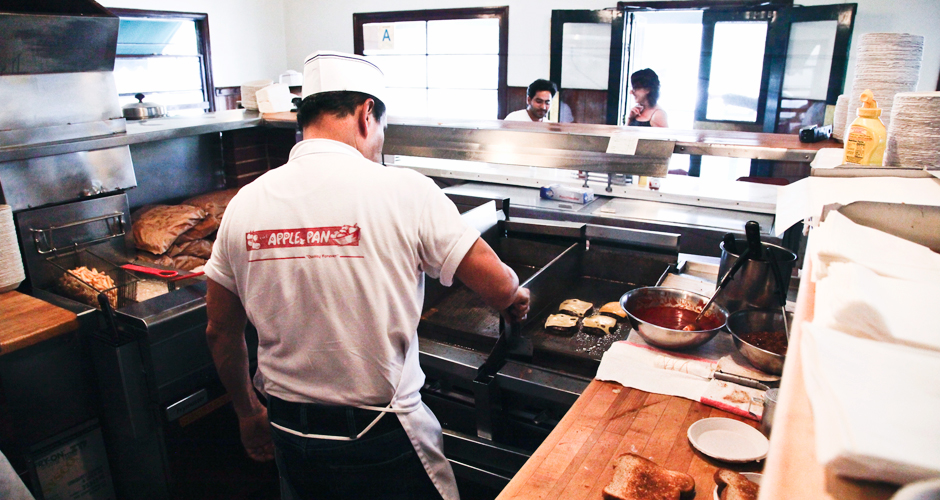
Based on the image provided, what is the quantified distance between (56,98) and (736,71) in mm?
5655

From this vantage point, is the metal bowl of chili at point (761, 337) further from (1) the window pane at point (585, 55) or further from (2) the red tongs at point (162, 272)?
(1) the window pane at point (585, 55)

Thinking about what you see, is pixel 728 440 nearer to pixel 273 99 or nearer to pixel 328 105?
pixel 328 105

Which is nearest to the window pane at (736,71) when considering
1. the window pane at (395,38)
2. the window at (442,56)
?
the window at (442,56)

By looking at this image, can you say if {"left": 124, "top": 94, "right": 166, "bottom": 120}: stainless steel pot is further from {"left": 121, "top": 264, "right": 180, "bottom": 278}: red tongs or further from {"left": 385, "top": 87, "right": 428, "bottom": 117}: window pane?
{"left": 385, "top": 87, "right": 428, "bottom": 117}: window pane

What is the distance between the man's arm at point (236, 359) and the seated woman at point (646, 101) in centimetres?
410

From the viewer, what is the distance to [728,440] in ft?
4.42

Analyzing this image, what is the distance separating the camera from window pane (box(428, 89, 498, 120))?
7090 mm

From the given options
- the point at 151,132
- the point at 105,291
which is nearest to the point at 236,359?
the point at 105,291

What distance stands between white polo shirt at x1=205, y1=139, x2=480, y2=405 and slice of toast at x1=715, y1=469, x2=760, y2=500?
2.34ft

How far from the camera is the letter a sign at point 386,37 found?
7.41 meters

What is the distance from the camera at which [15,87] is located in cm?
214

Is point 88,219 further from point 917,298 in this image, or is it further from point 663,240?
point 917,298

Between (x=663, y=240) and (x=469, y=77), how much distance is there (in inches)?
209

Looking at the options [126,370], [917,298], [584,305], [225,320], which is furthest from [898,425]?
[126,370]
